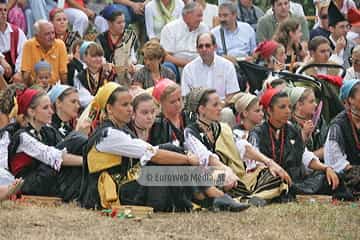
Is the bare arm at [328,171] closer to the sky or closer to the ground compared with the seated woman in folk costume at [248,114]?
closer to the ground

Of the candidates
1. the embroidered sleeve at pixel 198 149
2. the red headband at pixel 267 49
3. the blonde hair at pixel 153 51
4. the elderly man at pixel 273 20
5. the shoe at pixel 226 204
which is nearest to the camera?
the shoe at pixel 226 204

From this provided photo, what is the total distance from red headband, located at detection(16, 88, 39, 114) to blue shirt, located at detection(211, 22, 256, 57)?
166 inches

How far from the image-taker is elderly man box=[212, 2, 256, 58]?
1269cm

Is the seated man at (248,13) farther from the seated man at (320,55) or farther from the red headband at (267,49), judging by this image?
the seated man at (320,55)

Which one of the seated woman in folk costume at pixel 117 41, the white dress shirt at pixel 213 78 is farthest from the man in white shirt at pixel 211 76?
the seated woman in folk costume at pixel 117 41

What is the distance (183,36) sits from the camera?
12.5 metres

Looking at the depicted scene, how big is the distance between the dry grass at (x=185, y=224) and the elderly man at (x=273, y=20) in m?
4.97

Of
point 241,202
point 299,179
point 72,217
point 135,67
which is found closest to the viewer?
point 72,217

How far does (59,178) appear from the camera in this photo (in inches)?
346

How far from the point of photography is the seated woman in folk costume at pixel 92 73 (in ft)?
36.6

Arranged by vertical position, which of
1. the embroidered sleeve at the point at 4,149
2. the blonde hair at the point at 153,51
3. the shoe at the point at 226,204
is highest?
the blonde hair at the point at 153,51

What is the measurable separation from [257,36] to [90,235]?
6.40 metres

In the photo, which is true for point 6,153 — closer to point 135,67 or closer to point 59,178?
point 59,178

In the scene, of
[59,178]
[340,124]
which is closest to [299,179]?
[340,124]
